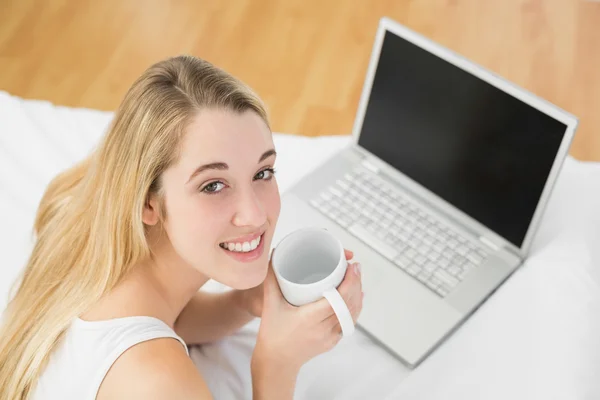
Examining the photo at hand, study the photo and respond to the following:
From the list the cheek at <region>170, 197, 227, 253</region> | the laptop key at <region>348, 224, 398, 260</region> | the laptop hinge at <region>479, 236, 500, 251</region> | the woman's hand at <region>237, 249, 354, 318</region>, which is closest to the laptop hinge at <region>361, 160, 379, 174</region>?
the laptop key at <region>348, 224, 398, 260</region>

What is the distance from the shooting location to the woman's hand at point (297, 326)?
3.77 feet

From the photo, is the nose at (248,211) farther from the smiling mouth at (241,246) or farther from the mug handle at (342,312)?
the mug handle at (342,312)

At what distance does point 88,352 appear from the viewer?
43.6 inches

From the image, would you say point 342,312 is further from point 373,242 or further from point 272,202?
point 373,242

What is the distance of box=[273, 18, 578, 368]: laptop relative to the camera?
1.37 meters

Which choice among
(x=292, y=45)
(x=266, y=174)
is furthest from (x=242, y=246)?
(x=292, y=45)

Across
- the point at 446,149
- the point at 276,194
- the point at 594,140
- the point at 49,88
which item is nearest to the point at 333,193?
the point at 446,149

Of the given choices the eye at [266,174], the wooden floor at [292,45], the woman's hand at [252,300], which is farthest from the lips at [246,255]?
the wooden floor at [292,45]

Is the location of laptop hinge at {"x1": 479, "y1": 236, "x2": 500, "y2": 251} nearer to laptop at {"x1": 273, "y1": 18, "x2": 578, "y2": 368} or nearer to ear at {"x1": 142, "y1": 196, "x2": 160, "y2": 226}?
laptop at {"x1": 273, "y1": 18, "x2": 578, "y2": 368}

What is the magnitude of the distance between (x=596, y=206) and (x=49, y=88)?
159 centimetres

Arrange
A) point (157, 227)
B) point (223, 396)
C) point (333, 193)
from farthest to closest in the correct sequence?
point (333, 193) < point (223, 396) < point (157, 227)

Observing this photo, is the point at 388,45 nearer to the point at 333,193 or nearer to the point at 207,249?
the point at 333,193

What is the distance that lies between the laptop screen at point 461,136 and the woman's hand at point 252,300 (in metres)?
0.43

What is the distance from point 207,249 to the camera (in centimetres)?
112
